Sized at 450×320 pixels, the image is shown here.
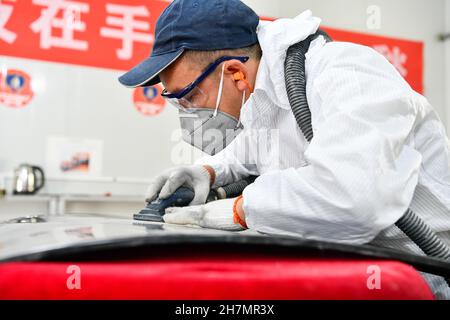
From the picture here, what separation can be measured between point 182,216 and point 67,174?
2.08 m

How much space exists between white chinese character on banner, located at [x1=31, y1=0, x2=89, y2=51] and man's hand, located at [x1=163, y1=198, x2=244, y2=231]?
217cm

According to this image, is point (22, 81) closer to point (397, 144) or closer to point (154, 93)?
point (154, 93)

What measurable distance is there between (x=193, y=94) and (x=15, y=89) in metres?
2.06

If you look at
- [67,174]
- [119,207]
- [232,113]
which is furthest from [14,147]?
[232,113]

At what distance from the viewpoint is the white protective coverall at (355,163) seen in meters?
0.77

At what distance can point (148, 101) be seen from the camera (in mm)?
3121

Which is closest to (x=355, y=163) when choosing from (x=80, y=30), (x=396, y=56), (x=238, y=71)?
(x=238, y=71)

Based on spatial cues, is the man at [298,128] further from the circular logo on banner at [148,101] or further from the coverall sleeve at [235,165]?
the circular logo on banner at [148,101]

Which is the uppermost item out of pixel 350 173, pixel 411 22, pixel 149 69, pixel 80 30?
pixel 411 22

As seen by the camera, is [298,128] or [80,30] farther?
[80,30]

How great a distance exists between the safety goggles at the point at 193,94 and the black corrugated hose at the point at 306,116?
0.54ft

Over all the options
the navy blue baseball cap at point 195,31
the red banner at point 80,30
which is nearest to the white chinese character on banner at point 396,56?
the red banner at point 80,30

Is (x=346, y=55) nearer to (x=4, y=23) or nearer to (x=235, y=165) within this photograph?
(x=235, y=165)

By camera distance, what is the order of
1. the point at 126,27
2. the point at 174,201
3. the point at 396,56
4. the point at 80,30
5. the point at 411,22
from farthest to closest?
the point at 411,22
the point at 396,56
the point at 126,27
the point at 80,30
the point at 174,201
